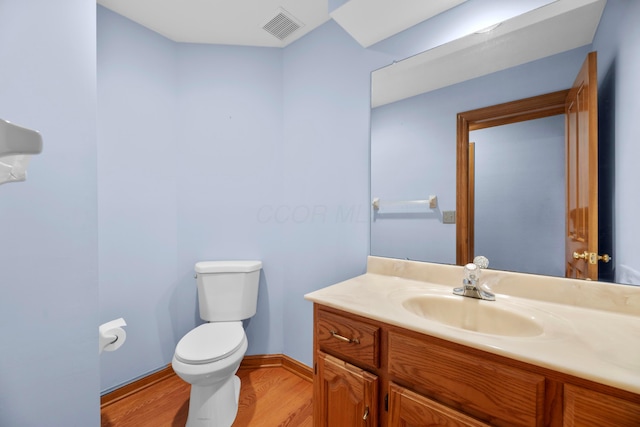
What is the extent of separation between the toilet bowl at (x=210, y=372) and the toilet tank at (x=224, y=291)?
0.75 ft

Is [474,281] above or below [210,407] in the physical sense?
above

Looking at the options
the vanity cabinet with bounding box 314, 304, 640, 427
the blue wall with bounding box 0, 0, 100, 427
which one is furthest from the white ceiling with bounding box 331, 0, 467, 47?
the vanity cabinet with bounding box 314, 304, 640, 427

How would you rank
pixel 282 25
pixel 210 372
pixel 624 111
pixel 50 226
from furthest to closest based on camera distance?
1. pixel 282 25
2. pixel 210 372
3. pixel 50 226
4. pixel 624 111

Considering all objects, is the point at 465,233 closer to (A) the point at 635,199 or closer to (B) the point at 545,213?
(B) the point at 545,213

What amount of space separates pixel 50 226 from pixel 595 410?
1.75 m

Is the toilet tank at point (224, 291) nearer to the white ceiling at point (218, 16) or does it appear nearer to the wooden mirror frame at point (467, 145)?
the wooden mirror frame at point (467, 145)

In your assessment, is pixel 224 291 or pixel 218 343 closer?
pixel 218 343

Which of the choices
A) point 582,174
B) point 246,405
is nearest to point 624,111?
point 582,174

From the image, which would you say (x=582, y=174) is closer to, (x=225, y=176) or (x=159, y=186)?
(x=225, y=176)

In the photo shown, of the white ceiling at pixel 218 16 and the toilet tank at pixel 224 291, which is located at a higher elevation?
the white ceiling at pixel 218 16

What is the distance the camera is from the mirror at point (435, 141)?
903mm

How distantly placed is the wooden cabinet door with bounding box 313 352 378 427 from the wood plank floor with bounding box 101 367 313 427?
0.62m

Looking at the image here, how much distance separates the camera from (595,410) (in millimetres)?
549

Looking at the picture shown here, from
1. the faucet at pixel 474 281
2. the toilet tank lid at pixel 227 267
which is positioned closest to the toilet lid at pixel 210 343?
the toilet tank lid at pixel 227 267
